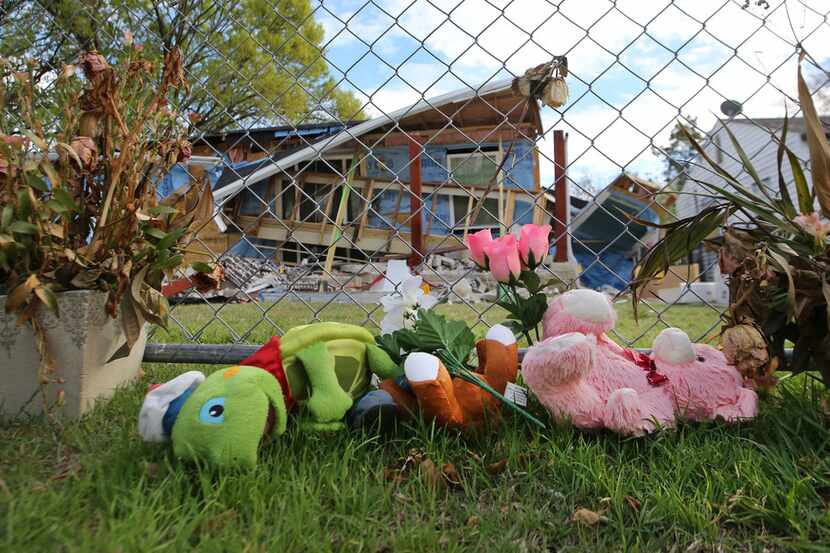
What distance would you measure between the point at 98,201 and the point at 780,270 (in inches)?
54.7

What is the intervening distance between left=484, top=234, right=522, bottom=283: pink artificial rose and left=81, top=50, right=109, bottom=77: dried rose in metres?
0.88

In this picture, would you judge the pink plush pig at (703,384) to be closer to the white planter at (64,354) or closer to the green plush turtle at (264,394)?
the green plush turtle at (264,394)

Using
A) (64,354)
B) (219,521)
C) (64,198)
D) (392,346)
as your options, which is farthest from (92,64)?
(219,521)

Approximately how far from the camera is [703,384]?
3.63 ft

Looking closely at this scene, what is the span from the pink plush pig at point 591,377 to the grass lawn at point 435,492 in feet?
0.15

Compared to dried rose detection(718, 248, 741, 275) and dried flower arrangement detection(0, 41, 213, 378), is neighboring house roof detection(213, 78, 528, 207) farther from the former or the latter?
dried rose detection(718, 248, 741, 275)

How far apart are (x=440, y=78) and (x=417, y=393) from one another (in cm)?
98

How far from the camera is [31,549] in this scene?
0.66 metres

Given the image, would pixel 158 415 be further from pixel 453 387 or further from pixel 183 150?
pixel 183 150

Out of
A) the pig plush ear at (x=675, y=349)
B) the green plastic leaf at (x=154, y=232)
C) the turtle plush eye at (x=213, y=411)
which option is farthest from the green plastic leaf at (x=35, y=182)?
the pig plush ear at (x=675, y=349)

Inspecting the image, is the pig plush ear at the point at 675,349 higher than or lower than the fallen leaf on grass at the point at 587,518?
A: higher

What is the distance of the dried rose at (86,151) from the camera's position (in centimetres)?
119

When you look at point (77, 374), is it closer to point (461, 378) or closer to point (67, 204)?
point (67, 204)

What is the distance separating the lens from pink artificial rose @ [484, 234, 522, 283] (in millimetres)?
1163
